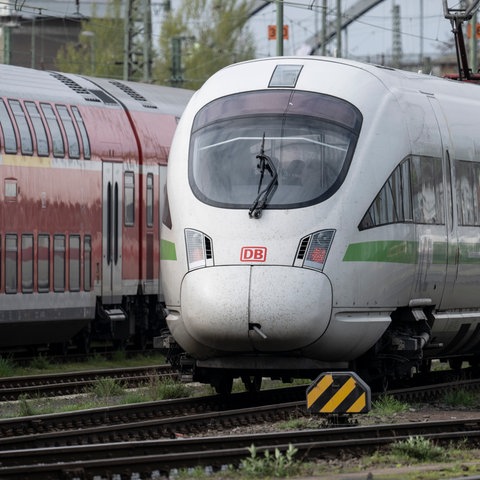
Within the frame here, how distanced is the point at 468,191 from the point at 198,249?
3.90 metres

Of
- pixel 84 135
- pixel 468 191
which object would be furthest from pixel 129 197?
pixel 468 191

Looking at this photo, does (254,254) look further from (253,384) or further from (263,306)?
(253,384)

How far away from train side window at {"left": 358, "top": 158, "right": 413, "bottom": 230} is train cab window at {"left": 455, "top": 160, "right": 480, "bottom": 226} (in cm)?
135

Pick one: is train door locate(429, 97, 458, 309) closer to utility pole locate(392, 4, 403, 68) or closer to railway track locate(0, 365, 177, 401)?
railway track locate(0, 365, 177, 401)

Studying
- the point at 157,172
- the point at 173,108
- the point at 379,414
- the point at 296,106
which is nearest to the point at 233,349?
the point at 379,414

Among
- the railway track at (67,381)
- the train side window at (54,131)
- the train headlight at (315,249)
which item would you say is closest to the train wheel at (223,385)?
the railway track at (67,381)

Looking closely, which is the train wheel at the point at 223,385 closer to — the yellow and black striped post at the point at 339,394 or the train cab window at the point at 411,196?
the train cab window at the point at 411,196

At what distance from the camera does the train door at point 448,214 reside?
16484 mm

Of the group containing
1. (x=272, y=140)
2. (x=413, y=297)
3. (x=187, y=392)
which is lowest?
(x=187, y=392)

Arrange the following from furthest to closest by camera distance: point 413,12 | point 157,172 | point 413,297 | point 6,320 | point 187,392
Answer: point 413,12, point 157,172, point 6,320, point 187,392, point 413,297

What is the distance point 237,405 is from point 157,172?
8850 mm

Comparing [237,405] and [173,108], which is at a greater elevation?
[173,108]

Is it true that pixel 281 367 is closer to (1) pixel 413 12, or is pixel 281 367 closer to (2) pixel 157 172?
(2) pixel 157 172

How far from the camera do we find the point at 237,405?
620 inches
